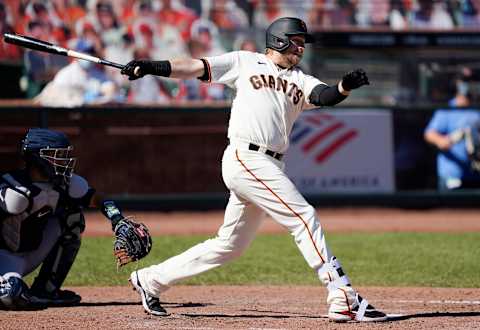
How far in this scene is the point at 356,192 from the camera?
1274cm

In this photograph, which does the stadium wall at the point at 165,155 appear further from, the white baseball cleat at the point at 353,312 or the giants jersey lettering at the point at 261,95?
the white baseball cleat at the point at 353,312

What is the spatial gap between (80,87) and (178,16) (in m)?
2.57

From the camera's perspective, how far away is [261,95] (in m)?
5.90

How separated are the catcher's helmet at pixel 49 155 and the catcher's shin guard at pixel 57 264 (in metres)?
0.40

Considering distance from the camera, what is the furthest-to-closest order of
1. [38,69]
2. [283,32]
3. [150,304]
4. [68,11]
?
[68,11]
[38,69]
[150,304]
[283,32]

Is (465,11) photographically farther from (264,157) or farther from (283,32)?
(264,157)

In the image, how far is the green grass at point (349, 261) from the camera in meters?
8.14

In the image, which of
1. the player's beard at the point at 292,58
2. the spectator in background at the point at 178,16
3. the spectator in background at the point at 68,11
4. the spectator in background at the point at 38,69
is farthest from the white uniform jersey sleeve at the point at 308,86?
the spectator in background at the point at 68,11

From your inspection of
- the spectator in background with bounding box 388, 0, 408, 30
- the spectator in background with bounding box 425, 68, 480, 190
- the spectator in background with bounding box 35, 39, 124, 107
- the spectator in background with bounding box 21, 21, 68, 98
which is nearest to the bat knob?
the spectator in background with bounding box 35, 39, 124, 107

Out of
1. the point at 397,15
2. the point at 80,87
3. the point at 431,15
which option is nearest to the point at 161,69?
the point at 80,87

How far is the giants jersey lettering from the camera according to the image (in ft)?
19.3

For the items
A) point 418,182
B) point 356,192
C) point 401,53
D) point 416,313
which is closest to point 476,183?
point 418,182

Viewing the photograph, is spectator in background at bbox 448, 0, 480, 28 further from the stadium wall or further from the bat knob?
the bat knob

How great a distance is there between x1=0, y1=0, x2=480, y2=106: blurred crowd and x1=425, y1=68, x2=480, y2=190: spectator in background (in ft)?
9.66
